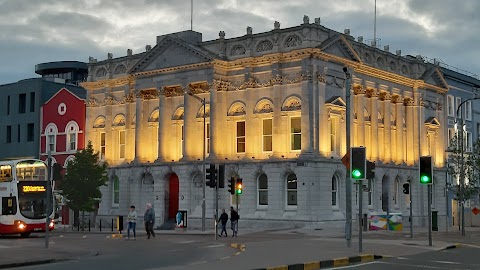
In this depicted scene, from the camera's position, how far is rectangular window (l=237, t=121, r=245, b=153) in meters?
53.8

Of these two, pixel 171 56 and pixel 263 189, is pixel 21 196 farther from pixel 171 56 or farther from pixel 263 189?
pixel 171 56

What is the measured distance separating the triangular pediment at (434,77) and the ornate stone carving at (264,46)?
17.4 meters

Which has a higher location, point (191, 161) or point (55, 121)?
point (55, 121)

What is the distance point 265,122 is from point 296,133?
9.67 ft

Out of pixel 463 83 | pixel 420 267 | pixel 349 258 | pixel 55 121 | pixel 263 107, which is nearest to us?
pixel 420 267

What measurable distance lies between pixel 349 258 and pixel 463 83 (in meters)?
53.0

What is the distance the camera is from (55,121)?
66625mm

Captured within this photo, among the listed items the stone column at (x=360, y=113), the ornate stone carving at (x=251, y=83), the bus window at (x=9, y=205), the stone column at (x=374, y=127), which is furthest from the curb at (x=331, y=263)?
the stone column at (x=374, y=127)

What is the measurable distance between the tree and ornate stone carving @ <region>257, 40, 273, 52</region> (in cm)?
1508

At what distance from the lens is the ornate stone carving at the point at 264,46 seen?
172 feet

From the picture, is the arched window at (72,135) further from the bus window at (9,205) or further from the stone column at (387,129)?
the stone column at (387,129)

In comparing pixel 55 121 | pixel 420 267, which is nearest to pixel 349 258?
pixel 420 267

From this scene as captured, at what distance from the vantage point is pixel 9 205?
3853 centimetres

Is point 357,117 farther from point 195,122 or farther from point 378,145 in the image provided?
point 195,122
